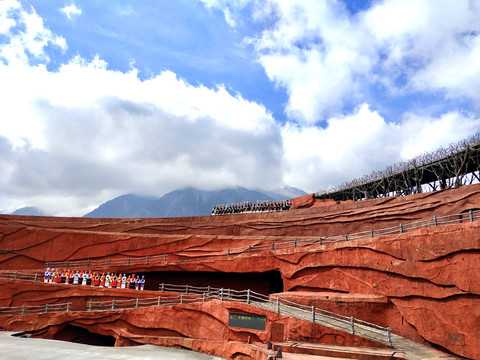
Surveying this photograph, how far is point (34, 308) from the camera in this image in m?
21.9

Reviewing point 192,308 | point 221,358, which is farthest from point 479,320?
point 192,308

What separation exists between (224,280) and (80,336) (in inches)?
360

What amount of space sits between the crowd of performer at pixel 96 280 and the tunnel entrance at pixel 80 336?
287 centimetres

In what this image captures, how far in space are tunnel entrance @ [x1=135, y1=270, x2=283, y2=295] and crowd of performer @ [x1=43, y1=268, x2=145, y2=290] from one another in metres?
1.81

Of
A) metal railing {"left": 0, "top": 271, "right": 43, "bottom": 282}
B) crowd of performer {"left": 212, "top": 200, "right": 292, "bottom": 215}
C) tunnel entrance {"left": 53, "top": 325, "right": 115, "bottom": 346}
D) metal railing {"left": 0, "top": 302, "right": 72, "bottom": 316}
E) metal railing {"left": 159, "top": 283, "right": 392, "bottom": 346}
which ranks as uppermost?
crowd of performer {"left": 212, "top": 200, "right": 292, "bottom": 215}

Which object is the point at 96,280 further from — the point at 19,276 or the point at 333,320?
the point at 333,320

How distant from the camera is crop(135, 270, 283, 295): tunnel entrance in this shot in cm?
2138

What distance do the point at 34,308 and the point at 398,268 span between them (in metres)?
21.8

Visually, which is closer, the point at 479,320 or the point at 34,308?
the point at 479,320

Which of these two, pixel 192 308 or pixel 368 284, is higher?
pixel 368 284

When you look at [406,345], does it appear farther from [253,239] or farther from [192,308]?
[253,239]

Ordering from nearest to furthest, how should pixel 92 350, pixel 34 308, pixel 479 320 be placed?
pixel 479 320
pixel 92 350
pixel 34 308

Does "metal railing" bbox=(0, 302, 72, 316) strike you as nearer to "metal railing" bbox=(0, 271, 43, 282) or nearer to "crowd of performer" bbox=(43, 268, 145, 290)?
"crowd of performer" bbox=(43, 268, 145, 290)

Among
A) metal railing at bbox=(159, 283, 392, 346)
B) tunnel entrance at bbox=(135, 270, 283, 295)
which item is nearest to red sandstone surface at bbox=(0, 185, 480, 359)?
tunnel entrance at bbox=(135, 270, 283, 295)
